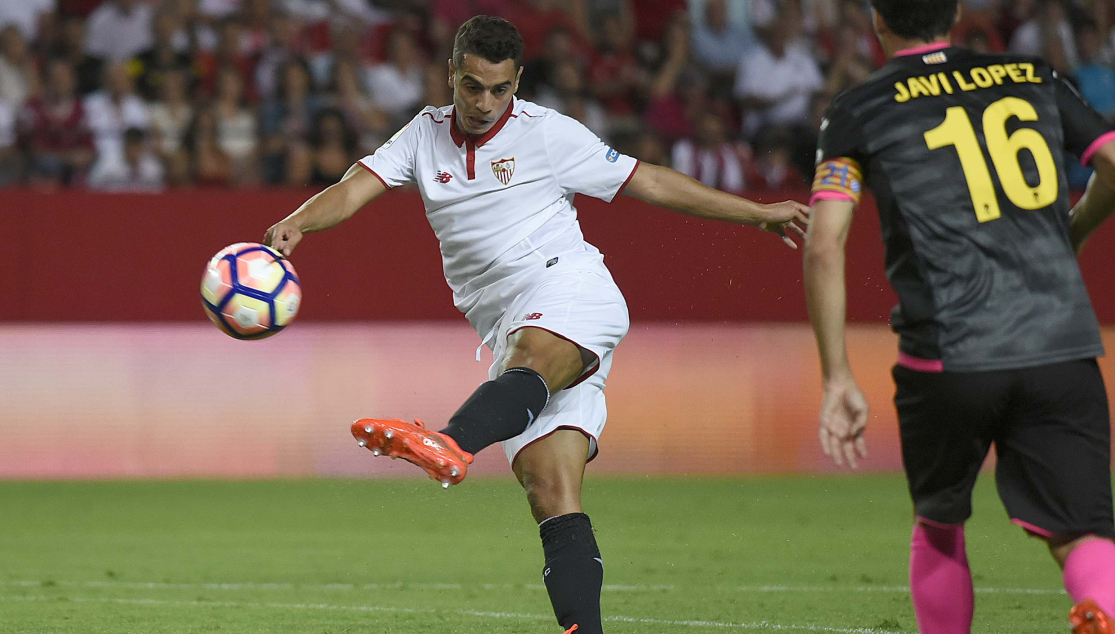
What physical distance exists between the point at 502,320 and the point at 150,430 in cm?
592

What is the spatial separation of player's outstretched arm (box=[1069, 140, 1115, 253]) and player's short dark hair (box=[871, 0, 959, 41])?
1.57 feet

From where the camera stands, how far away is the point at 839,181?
3168 millimetres

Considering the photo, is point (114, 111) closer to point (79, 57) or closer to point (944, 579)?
point (79, 57)

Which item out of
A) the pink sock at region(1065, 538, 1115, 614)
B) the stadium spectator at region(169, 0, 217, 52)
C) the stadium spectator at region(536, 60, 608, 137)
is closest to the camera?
the pink sock at region(1065, 538, 1115, 614)

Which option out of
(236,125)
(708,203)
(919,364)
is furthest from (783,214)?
(236,125)

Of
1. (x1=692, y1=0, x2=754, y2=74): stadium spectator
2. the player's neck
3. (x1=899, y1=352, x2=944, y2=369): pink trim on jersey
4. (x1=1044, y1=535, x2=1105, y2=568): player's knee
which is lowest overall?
(x1=1044, y1=535, x2=1105, y2=568): player's knee

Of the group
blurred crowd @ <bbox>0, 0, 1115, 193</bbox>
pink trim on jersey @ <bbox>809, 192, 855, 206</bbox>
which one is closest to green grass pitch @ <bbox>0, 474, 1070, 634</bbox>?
pink trim on jersey @ <bbox>809, 192, 855, 206</bbox>

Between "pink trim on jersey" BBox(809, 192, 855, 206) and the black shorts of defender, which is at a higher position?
"pink trim on jersey" BBox(809, 192, 855, 206)

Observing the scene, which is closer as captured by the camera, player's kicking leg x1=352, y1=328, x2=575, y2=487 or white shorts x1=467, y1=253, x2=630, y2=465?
player's kicking leg x1=352, y1=328, x2=575, y2=487

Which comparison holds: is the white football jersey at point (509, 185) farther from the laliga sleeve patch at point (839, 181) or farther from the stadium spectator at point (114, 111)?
the stadium spectator at point (114, 111)

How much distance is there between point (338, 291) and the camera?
394 inches

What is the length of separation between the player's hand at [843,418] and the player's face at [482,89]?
5.48 feet

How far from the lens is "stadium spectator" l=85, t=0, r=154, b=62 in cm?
1089

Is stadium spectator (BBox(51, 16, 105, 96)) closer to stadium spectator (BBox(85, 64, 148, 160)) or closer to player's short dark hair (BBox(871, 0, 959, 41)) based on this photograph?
stadium spectator (BBox(85, 64, 148, 160))
